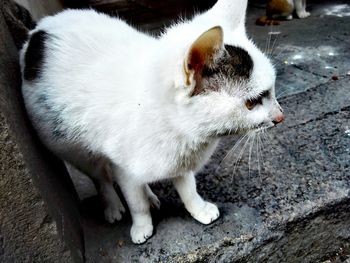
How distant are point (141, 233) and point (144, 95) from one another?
0.57 m

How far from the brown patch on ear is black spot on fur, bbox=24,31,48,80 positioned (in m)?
0.65

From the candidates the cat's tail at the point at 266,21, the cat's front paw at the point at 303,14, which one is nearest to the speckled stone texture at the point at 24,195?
the cat's tail at the point at 266,21

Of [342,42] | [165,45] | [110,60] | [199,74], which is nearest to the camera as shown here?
[199,74]

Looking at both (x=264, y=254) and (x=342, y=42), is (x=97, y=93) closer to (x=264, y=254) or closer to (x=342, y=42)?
(x=264, y=254)

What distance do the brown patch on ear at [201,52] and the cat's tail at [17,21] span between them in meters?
0.97

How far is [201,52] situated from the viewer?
1.10 meters

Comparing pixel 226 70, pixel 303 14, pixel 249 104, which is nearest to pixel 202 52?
pixel 226 70

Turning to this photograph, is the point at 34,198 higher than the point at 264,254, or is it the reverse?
the point at 34,198

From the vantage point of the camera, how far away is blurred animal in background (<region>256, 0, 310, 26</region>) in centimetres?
376

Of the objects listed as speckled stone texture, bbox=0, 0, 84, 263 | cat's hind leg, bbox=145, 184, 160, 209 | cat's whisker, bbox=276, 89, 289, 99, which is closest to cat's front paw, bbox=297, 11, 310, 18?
cat's whisker, bbox=276, 89, 289, 99

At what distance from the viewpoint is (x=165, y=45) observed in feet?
4.37

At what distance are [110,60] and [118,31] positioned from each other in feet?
0.60

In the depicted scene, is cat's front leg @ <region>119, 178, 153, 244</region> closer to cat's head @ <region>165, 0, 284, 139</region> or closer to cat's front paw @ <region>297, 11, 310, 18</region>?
cat's head @ <region>165, 0, 284, 139</region>

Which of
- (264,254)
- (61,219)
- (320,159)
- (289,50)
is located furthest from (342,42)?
(61,219)
